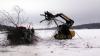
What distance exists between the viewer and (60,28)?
17.3 m

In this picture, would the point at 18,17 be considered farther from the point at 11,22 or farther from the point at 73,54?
the point at 73,54

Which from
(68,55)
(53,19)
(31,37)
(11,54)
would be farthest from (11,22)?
(68,55)

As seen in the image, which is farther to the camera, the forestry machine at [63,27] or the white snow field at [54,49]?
the forestry machine at [63,27]

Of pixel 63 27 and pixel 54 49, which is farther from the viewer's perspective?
pixel 63 27

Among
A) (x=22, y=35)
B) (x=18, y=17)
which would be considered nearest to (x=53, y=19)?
(x=18, y=17)

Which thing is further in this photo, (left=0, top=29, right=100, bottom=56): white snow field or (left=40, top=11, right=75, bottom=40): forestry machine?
(left=40, top=11, right=75, bottom=40): forestry machine

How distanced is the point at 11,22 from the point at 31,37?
1.99 meters

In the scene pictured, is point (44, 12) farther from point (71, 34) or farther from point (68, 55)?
point (68, 55)

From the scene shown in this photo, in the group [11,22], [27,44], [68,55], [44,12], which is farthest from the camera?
[44,12]

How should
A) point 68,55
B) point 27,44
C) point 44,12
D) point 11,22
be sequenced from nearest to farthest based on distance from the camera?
point 68,55
point 27,44
point 11,22
point 44,12

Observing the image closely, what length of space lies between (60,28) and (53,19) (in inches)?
29.8

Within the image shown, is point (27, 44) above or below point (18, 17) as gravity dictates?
below

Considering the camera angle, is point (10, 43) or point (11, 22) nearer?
point (10, 43)

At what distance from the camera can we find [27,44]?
13445 millimetres
